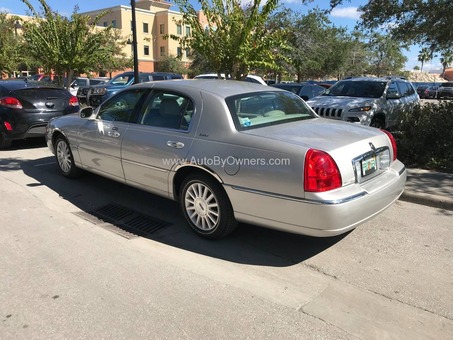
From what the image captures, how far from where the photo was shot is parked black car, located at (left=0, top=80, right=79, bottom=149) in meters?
8.19

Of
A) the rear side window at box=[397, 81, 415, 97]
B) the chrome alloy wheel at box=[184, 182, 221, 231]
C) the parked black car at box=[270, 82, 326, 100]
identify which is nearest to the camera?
the chrome alloy wheel at box=[184, 182, 221, 231]

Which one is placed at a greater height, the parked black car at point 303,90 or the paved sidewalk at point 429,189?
the parked black car at point 303,90

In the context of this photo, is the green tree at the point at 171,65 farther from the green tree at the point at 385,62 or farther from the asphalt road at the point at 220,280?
the asphalt road at the point at 220,280

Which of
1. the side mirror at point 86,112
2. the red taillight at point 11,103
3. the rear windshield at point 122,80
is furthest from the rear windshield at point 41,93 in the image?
the rear windshield at point 122,80

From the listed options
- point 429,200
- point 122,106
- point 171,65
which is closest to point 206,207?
point 122,106

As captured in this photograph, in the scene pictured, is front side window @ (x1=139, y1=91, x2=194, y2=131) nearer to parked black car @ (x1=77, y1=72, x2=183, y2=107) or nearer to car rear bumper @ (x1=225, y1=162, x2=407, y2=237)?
car rear bumper @ (x1=225, y1=162, x2=407, y2=237)

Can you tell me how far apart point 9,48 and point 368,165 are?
21.8 m

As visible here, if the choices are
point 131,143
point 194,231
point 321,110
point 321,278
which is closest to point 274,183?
point 321,278

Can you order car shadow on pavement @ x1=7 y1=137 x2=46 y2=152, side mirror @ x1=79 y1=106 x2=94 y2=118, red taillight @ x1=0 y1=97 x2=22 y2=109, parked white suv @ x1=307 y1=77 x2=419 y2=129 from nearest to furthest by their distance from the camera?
side mirror @ x1=79 y1=106 x2=94 y2=118 → red taillight @ x1=0 y1=97 x2=22 y2=109 → parked white suv @ x1=307 y1=77 x2=419 y2=129 → car shadow on pavement @ x1=7 y1=137 x2=46 y2=152

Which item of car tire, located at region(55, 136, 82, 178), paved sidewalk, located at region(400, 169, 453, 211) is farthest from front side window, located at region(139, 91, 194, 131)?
paved sidewalk, located at region(400, 169, 453, 211)

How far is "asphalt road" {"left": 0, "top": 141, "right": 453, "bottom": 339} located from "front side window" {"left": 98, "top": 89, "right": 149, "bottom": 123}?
51.1 inches

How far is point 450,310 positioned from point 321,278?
0.96 metres

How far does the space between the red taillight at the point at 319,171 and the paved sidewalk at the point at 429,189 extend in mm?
2498

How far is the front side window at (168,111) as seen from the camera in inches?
167
